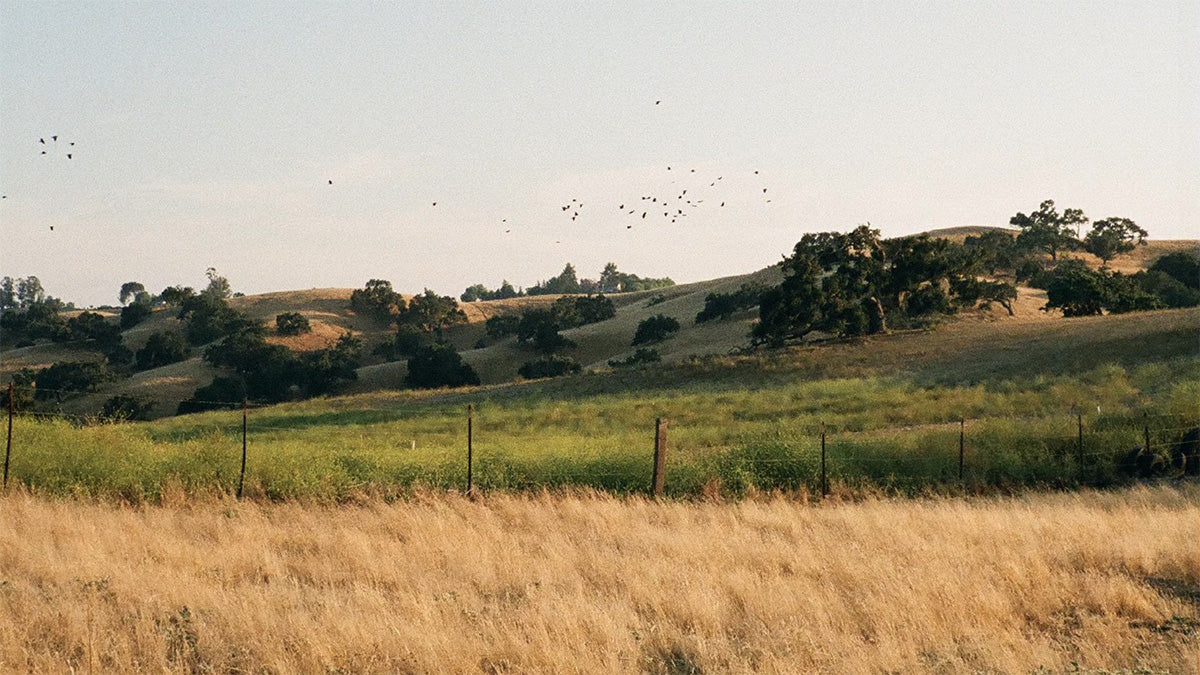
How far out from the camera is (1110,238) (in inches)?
4304

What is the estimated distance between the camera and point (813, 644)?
9422mm

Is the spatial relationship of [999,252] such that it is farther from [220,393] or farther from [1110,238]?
[220,393]

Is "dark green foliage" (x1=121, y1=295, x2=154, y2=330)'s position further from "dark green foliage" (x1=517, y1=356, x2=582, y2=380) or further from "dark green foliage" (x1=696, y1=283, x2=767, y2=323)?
"dark green foliage" (x1=696, y1=283, x2=767, y2=323)

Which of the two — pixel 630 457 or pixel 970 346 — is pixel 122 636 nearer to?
pixel 630 457

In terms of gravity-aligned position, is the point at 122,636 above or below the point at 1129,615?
above

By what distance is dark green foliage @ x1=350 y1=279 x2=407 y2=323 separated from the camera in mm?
115562

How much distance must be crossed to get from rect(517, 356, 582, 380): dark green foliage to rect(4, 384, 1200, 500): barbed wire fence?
53.4 m

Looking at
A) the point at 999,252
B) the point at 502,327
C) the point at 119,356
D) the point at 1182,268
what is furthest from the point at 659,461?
the point at 119,356

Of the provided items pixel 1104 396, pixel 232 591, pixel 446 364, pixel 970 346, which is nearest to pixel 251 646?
pixel 232 591

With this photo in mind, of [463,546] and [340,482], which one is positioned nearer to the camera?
[463,546]

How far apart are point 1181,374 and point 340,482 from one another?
31727mm

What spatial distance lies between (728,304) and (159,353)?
2108 inches

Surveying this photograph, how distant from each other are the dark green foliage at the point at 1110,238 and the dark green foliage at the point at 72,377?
9850 centimetres

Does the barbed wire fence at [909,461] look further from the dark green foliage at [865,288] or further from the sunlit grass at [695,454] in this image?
the dark green foliage at [865,288]
